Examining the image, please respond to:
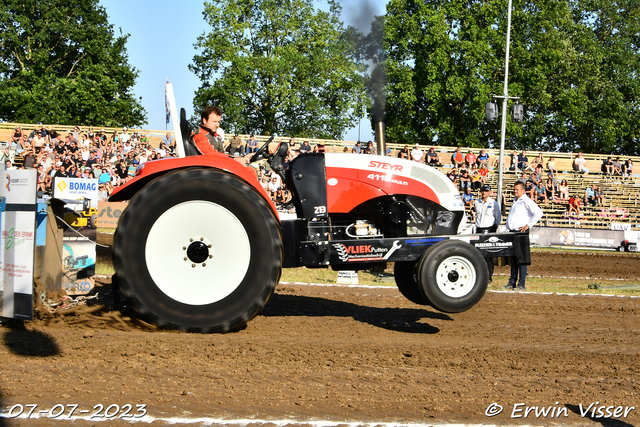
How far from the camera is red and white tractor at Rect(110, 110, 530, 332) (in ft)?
14.6

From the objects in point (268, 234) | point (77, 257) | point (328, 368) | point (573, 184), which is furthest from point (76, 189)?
point (573, 184)

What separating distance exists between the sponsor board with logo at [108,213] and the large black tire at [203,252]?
13829 millimetres

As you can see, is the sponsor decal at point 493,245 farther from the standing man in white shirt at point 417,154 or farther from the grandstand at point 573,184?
the standing man in white shirt at point 417,154

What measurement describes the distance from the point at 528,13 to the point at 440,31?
18.2ft

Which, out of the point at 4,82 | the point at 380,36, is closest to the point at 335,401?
the point at 380,36

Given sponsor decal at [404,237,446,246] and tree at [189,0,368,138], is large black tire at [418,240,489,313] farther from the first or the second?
tree at [189,0,368,138]

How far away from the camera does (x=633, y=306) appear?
26.2 feet

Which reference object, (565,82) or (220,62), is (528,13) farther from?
(220,62)

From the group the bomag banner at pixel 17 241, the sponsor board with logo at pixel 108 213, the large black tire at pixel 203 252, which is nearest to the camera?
the large black tire at pixel 203 252

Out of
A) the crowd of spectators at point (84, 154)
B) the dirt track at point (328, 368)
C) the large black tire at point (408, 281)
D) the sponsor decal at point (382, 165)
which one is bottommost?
the dirt track at point (328, 368)

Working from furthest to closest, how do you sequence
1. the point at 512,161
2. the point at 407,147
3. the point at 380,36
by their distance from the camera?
the point at 380,36
the point at 512,161
the point at 407,147

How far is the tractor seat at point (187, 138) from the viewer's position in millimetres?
4750

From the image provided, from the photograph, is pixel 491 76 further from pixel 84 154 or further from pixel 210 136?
pixel 210 136

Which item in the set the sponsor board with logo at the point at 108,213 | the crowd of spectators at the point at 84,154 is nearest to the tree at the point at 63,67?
the crowd of spectators at the point at 84,154
